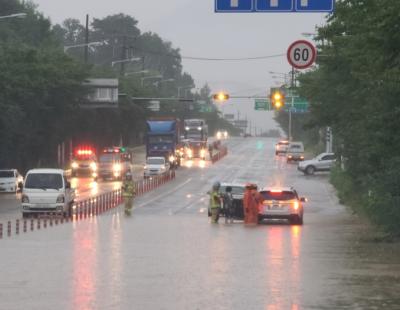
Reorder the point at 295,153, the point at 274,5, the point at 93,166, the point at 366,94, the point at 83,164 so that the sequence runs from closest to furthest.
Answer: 1. the point at 274,5
2. the point at 366,94
3. the point at 93,166
4. the point at 83,164
5. the point at 295,153

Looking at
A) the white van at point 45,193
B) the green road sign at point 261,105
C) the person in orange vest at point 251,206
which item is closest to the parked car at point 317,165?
the green road sign at point 261,105

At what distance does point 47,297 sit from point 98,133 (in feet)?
315

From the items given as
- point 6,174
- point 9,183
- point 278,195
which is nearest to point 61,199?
point 278,195

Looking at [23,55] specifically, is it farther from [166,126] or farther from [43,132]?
[166,126]

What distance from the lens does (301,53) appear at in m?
36.8

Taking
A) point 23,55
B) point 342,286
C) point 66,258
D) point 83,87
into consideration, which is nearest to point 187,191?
point 23,55

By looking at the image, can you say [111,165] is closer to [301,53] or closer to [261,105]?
[301,53]

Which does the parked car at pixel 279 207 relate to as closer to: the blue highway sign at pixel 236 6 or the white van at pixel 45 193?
the white van at pixel 45 193

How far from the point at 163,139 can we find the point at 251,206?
51.3 meters

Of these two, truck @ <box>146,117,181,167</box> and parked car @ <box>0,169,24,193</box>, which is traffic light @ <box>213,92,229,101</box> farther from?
parked car @ <box>0,169,24,193</box>

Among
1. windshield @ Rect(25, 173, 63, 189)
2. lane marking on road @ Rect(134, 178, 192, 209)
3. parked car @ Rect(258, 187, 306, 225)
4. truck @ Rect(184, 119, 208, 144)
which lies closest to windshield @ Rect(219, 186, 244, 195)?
parked car @ Rect(258, 187, 306, 225)

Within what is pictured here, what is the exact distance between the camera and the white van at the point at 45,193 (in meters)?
44.4

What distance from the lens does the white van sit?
44.4 m

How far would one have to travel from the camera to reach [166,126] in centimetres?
9175
